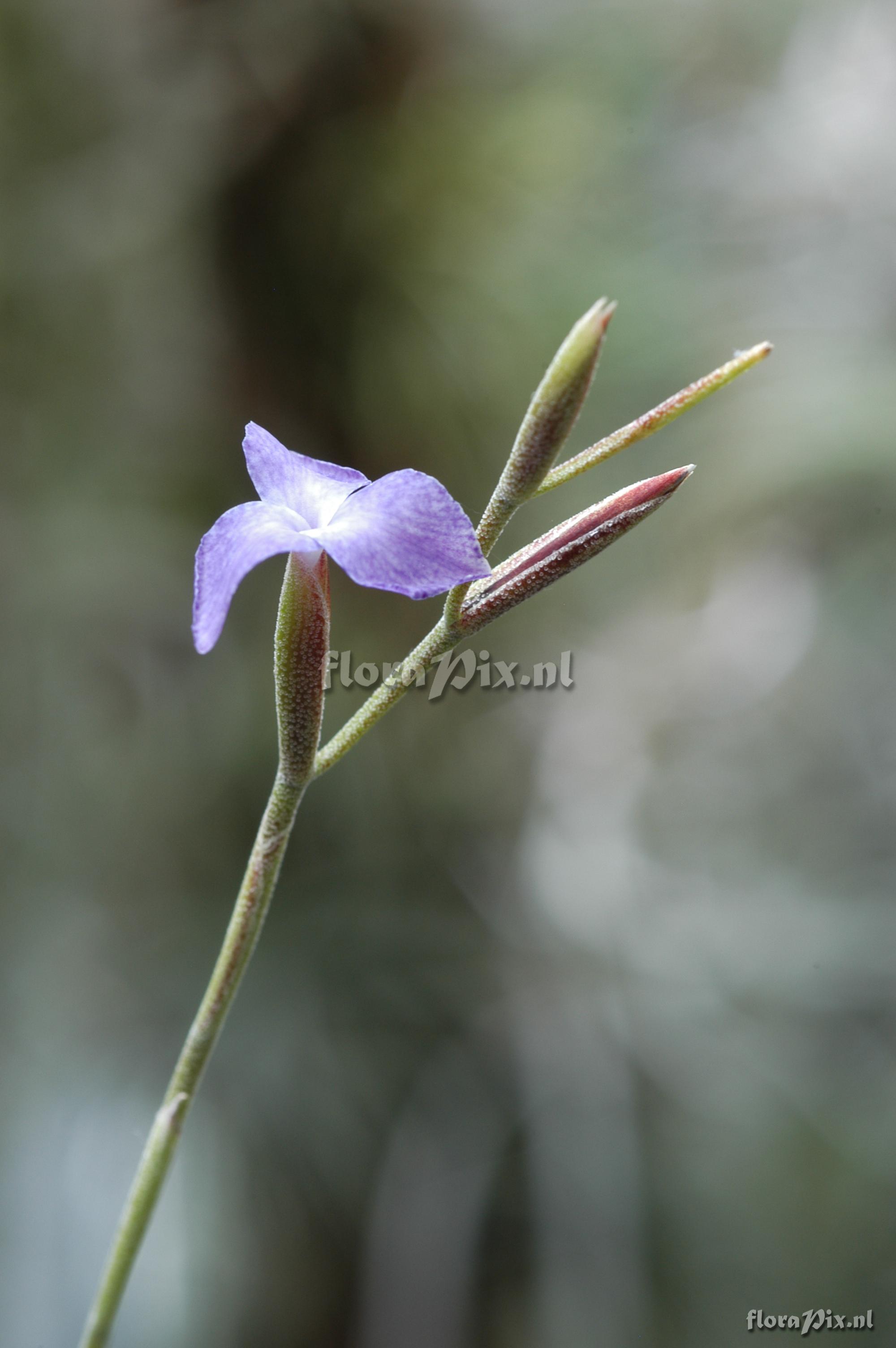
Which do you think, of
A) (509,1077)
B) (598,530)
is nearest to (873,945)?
(509,1077)

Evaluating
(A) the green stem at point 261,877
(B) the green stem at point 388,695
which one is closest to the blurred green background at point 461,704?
(A) the green stem at point 261,877

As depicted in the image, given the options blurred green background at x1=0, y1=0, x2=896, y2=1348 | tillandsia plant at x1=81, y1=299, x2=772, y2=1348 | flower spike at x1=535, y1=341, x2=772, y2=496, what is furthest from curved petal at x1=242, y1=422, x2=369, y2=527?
blurred green background at x1=0, y1=0, x2=896, y2=1348

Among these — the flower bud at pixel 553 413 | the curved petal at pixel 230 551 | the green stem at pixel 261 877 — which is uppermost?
the flower bud at pixel 553 413

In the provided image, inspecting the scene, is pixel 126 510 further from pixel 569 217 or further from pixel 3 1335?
pixel 3 1335

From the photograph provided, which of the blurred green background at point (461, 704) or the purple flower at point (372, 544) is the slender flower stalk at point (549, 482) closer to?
the purple flower at point (372, 544)

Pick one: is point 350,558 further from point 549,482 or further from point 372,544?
point 549,482

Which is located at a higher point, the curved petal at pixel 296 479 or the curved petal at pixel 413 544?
the curved petal at pixel 296 479

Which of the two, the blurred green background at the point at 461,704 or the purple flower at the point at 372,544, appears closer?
the purple flower at the point at 372,544
